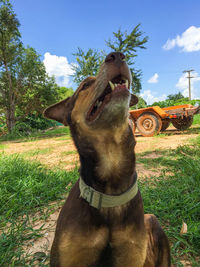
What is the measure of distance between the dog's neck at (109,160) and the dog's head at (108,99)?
0.10 metres

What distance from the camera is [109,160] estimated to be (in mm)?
1341

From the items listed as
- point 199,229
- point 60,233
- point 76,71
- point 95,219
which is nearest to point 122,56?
point 95,219

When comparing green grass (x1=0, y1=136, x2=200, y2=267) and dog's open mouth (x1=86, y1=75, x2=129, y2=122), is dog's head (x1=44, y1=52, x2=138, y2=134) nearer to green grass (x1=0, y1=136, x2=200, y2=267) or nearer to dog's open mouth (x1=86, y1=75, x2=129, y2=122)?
dog's open mouth (x1=86, y1=75, x2=129, y2=122)

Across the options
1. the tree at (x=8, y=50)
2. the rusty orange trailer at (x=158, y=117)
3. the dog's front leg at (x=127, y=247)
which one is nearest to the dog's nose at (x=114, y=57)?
the dog's front leg at (x=127, y=247)

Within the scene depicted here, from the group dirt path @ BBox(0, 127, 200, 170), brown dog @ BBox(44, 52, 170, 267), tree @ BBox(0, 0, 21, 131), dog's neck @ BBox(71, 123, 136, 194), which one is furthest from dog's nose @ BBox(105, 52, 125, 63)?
tree @ BBox(0, 0, 21, 131)

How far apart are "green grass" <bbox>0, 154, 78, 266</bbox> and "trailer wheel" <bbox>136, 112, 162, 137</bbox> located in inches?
238

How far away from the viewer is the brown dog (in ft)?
3.83

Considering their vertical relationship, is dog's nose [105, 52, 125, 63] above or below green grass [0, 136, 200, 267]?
above

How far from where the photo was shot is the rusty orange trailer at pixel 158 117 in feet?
27.6

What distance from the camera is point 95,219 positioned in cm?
119

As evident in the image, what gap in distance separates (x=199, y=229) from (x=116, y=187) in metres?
1.23

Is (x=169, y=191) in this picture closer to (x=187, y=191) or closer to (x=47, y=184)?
(x=187, y=191)

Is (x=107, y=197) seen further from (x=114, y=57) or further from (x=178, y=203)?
(x=178, y=203)

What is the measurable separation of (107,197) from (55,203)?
190 cm
